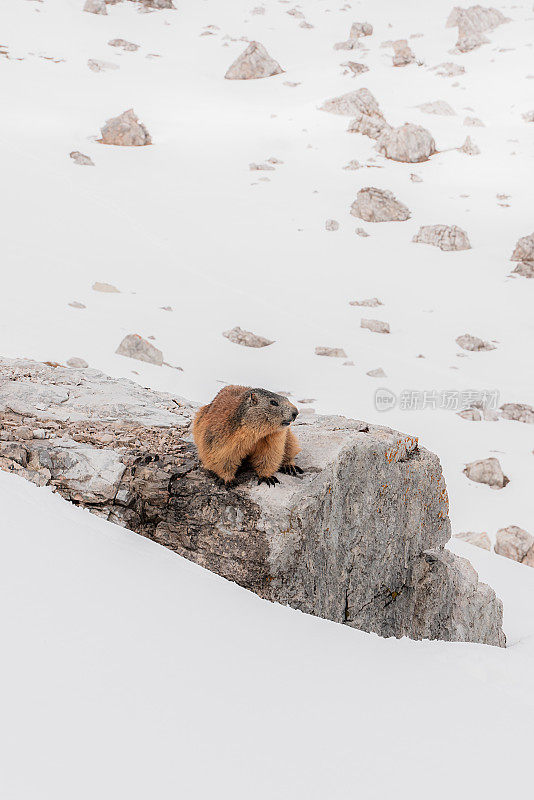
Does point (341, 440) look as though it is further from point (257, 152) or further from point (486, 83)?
point (486, 83)

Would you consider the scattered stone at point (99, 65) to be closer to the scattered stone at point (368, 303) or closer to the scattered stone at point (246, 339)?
the scattered stone at point (368, 303)

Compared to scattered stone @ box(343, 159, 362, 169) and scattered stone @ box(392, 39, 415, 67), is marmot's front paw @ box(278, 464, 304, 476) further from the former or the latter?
scattered stone @ box(392, 39, 415, 67)

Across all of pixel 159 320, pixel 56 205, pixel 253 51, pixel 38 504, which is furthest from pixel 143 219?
pixel 38 504

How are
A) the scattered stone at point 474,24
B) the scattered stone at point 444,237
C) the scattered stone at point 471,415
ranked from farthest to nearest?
the scattered stone at point 474,24
the scattered stone at point 444,237
the scattered stone at point 471,415

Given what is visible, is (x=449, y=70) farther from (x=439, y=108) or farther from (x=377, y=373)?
(x=377, y=373)

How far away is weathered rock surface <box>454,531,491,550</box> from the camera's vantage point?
442 inches

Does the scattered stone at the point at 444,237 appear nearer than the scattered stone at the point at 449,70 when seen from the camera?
Yes

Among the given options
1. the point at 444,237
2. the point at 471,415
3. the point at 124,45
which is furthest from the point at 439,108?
the point at 471,415

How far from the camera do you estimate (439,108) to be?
31.0m

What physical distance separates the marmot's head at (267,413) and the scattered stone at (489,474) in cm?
925

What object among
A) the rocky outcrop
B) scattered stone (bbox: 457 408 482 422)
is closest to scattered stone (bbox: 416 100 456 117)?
scattered stone (bbox: 457 408 482 422)

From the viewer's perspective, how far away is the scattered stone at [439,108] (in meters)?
30.9

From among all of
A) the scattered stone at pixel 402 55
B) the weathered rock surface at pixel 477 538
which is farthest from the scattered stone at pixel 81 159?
the weathered rock surface at pixel 477 538

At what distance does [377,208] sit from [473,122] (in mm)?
9453
